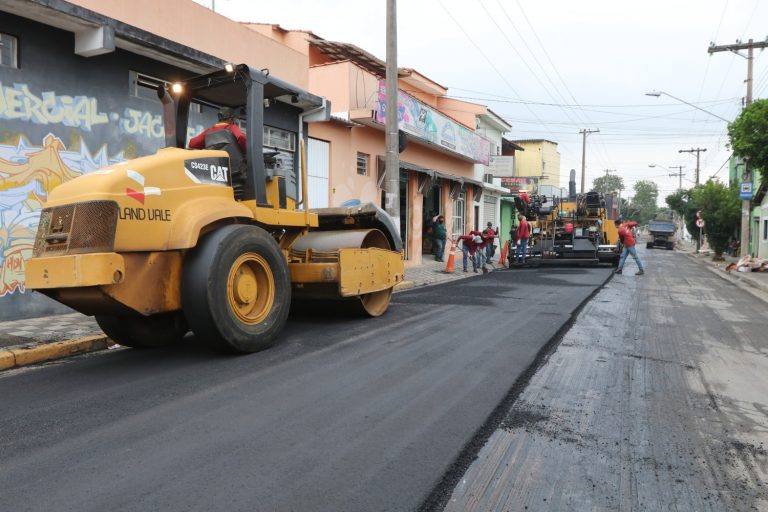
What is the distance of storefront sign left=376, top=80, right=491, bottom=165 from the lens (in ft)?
52.4

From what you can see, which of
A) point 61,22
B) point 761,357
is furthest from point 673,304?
point 61,22

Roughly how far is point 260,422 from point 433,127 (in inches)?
646

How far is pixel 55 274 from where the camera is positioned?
4.43m

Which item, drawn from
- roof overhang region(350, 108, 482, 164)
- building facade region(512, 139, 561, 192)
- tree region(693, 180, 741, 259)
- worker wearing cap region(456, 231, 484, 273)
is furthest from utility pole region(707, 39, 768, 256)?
building facade region(512, 139, 561, 192)

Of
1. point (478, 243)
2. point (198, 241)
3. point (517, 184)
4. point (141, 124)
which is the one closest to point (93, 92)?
point (141, 124)

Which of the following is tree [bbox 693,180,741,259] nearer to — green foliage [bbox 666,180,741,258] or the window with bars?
green foliage [bbox 666,180,741,258]

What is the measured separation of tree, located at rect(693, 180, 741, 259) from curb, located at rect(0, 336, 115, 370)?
2751 centimetres

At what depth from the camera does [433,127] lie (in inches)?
746

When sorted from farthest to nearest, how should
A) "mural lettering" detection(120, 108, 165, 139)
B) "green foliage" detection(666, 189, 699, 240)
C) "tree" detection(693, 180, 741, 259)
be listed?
"green foliage" detection(666, 189, 699, 240), "tree" detection(693, 180, 741, 259), "mural lettering" detection(120, 108, 165, 139)

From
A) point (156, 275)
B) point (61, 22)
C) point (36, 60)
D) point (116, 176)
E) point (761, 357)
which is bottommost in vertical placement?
point (761, 357)

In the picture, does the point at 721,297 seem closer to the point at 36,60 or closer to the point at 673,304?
the point at 673,304

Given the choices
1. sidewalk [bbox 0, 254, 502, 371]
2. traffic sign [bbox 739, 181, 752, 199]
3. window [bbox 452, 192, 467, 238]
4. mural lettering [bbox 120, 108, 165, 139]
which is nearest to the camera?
sidewalk [bbox 0, 254, 502, 371]

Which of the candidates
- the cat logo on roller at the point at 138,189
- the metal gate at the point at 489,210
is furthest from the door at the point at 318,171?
the metal gate at the point at 489,210

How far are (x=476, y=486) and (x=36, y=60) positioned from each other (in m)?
7.99
